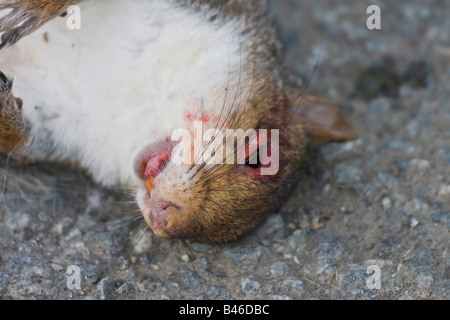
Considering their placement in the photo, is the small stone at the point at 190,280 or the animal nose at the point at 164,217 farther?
the small stone at the point at 190,280

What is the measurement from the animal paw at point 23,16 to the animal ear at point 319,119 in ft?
4.92

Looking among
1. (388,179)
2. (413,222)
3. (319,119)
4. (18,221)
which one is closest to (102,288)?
(18,221)

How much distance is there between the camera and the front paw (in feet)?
11.6

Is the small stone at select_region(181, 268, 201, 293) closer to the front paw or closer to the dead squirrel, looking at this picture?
the dead squirrel

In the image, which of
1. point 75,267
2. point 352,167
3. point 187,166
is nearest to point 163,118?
point 187,166

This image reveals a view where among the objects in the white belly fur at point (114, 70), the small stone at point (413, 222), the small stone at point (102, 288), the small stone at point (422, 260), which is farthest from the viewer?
the small stone at point (413, 222)

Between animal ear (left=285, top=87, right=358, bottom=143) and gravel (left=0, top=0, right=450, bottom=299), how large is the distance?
41 centimetres

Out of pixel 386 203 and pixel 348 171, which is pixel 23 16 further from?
pixel 386 203

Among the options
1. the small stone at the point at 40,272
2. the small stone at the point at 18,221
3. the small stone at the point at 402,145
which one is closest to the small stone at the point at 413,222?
the small stone at the point at 402,145

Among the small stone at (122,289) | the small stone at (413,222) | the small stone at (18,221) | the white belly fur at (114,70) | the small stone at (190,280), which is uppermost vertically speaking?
the white belly fur at (114,70)

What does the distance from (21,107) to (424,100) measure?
120 inches

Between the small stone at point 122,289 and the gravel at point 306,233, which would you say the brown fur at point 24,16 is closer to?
the gravel at point 306,233

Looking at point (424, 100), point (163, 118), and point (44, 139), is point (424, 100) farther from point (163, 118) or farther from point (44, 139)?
point (44, 139)

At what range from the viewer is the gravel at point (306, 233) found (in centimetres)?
355
